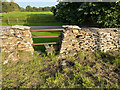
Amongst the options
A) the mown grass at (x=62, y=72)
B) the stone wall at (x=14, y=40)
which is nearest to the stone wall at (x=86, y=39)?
the mown grass at (x=62, y=72)

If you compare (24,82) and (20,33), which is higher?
(20,33)

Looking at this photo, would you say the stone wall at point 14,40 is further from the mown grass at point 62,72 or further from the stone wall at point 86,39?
the stone wall at point 86,39

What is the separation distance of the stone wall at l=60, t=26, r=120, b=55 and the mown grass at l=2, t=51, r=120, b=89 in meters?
0.54

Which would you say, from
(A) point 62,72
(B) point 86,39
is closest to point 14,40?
(A) point 62,72

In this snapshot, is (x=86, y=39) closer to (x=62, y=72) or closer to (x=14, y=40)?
(x=62, y=72)

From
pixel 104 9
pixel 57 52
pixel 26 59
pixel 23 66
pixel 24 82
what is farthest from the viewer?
pixel 104 9

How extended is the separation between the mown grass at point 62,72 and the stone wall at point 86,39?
0.54 m

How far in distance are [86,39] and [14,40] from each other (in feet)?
15.1

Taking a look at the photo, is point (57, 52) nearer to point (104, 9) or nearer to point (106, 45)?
point (106, 45)

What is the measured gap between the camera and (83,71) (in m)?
4.93

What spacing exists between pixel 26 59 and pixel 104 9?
7.00 metres

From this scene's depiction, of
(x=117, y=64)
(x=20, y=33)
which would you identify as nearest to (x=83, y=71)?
(x=117, y=64)

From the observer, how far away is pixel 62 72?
4887 mm

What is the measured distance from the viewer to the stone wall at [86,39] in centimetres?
647
